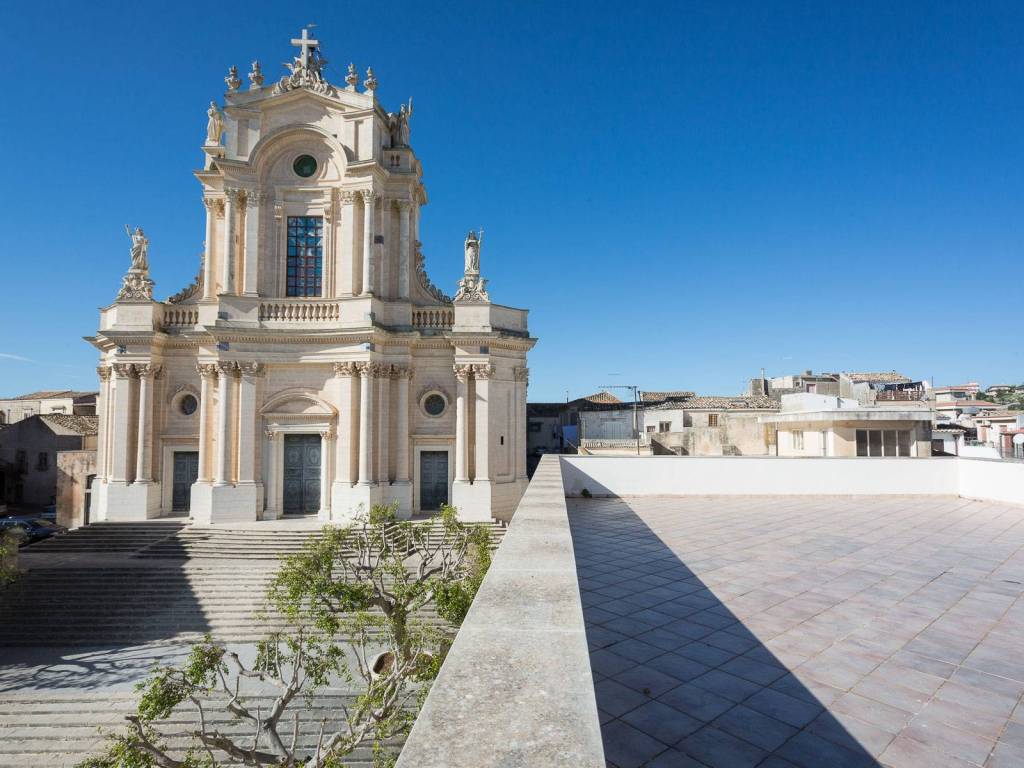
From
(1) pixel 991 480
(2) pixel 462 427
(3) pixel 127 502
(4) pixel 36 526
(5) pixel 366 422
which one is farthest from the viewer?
(4) pixel 36 526

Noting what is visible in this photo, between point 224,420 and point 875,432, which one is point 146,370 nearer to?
point 224,420

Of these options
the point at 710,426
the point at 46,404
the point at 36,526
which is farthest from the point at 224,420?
the point at 46,404

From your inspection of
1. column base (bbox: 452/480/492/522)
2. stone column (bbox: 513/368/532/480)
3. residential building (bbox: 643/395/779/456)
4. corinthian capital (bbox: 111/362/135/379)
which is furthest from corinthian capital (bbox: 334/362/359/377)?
residential building (bbox: 643/395/779/456)

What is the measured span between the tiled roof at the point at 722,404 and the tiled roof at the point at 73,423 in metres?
34.7

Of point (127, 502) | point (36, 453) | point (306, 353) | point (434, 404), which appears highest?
point (306, 353)

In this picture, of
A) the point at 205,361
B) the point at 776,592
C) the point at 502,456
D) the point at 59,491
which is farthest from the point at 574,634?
the point at 59,491

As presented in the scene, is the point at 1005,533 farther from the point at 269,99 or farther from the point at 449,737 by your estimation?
the point at 269,99

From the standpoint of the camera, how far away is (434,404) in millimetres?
21844

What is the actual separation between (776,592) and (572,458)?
7.64 m

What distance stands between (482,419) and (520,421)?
1946 millimetres

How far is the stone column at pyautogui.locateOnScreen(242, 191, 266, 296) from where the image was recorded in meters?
20.9

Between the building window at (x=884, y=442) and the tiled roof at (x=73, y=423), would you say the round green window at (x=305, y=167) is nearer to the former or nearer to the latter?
the building window at (x=884, y=442)

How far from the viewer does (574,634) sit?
2.62 m

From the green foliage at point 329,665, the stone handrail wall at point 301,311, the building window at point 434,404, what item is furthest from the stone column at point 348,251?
the green foliage at point 329,665
